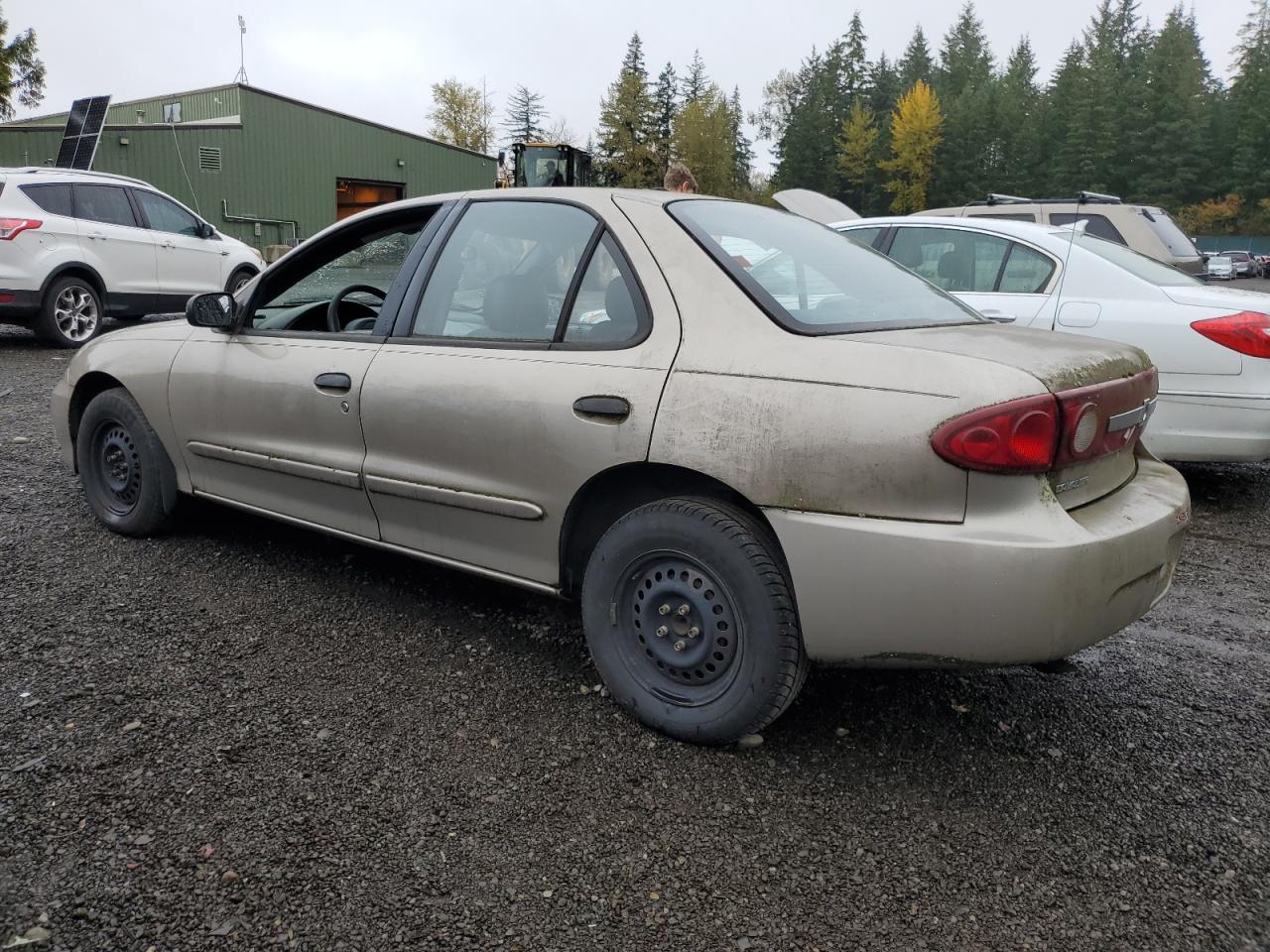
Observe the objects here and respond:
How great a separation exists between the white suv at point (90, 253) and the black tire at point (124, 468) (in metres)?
6.61

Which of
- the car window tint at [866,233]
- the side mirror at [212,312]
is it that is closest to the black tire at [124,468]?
the side mirror at [212,312]

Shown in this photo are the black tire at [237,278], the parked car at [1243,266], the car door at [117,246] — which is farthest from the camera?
the parked car at [1243,266]

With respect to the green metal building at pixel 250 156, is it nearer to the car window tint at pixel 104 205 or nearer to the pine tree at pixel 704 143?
the car window tint at pixel 104 205

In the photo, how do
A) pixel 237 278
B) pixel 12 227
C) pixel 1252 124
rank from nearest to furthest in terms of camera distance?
1. pixel 12 227
2. pixel 237 278
3. pixel 1252 124

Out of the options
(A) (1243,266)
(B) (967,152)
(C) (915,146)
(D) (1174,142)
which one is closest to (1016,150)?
(B) (967,152)

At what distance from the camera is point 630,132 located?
77.1 metres

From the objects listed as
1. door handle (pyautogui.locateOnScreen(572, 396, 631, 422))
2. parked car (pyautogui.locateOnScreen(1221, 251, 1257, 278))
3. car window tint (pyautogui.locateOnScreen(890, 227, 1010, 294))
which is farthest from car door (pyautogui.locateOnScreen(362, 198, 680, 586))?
parked car (pyautogui.locateOnScreen(1221, 251, 1257, 278))

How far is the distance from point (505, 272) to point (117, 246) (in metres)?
9.26

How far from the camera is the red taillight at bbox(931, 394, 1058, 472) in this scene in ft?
7.12

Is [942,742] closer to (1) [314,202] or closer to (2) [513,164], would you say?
(2) [513,164]

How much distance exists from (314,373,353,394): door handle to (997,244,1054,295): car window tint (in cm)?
389

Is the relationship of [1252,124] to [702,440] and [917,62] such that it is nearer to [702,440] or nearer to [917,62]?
[917,62]

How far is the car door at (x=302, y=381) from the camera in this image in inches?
131

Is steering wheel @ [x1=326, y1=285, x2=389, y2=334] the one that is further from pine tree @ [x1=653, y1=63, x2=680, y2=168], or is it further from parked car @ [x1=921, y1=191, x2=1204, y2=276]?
pine tree @ [x1=653, y1=63, x2=680, y2=168]
